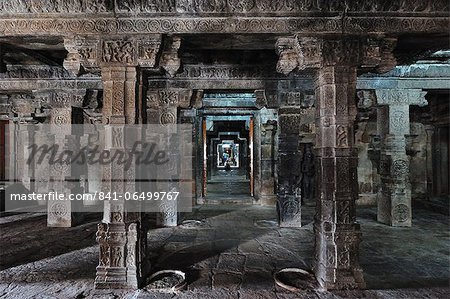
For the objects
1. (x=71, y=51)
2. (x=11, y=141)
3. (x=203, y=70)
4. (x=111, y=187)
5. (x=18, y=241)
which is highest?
(x=203, y=70)

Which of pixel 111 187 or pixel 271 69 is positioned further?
pixel 271 69

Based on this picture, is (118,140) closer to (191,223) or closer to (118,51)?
(118,51)

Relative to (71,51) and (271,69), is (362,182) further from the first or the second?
(71,51)

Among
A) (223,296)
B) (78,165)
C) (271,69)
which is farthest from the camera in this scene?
(78,165)

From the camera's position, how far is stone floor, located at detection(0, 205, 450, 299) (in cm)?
380

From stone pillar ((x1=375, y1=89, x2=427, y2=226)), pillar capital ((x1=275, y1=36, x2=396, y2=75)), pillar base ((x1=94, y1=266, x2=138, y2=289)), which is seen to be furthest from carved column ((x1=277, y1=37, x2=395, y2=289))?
stone pillar ((x1=375, y1=89, x2=427, y2=226))

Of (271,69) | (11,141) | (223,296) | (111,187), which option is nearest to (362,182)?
(271,69)

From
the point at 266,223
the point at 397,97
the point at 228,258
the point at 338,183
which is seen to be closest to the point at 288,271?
the point at 228,258

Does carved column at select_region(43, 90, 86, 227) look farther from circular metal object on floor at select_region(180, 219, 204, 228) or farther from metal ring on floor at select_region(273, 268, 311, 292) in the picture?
metal ring on floor at select_region(273, 268, 311, 292)

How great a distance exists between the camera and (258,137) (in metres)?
10.8

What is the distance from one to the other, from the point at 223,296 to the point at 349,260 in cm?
160

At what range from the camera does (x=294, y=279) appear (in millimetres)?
4102

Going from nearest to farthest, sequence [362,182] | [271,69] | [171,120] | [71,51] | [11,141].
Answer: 1. [71,51]
2. [271,69]
3. [171,120]
4. [362,182]
5. [11,141]

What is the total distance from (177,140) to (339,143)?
14.9ft
